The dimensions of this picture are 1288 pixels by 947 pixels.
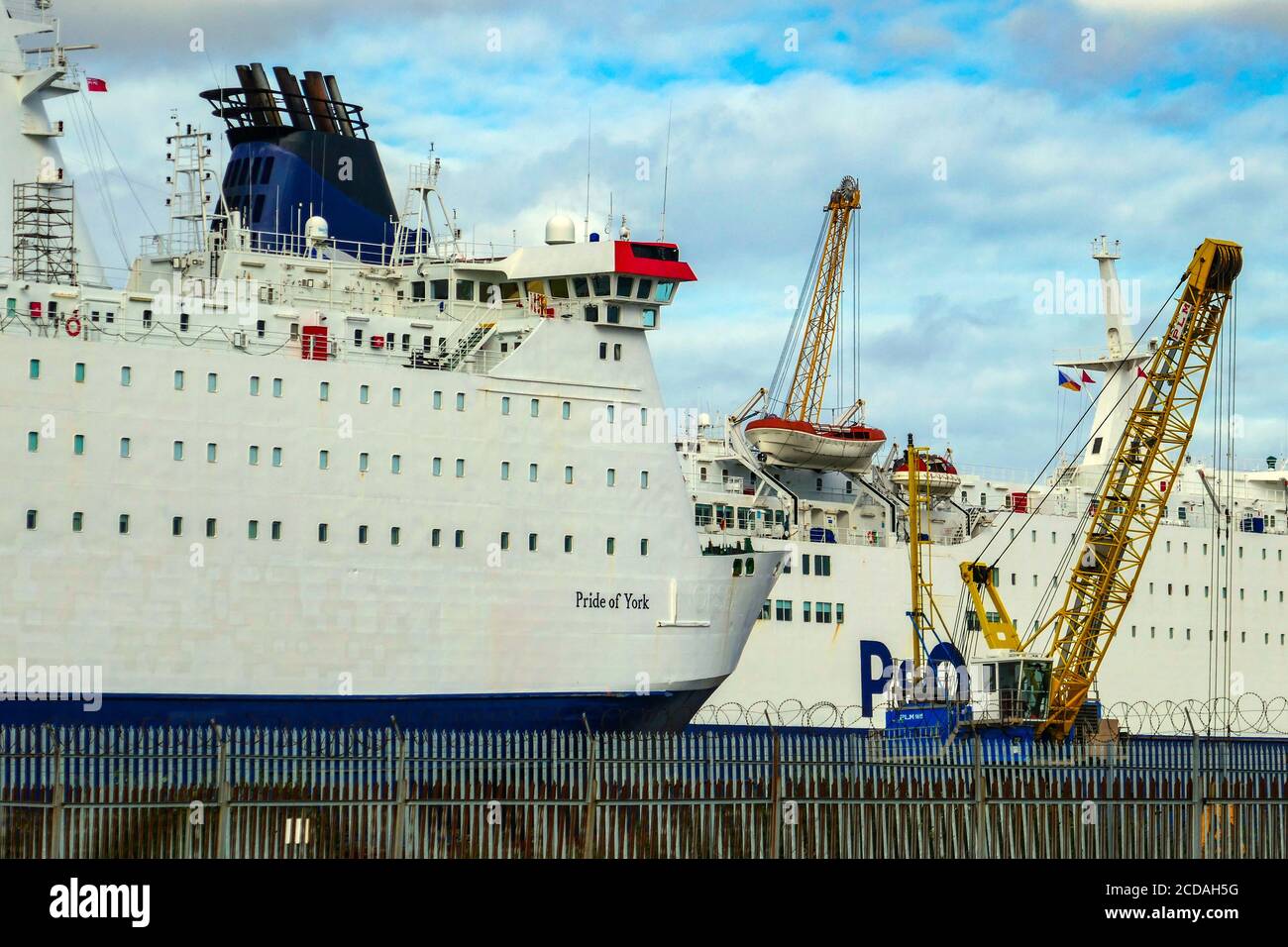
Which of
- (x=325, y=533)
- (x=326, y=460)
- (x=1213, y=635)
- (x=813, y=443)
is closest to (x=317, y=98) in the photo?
(x=326, y=460)

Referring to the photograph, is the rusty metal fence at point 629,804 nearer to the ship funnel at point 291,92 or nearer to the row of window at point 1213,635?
the ship funnel at point 291,92

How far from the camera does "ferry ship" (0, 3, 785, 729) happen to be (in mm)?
39562

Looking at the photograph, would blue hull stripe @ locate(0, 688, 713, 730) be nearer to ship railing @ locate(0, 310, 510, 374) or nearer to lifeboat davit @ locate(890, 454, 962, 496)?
ship railing @ locate(0, 310, 510, 374)

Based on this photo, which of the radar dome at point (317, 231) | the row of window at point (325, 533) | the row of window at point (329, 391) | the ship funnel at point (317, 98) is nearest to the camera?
the row of window at point (325, 533)

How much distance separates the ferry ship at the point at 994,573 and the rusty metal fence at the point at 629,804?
82.1ft

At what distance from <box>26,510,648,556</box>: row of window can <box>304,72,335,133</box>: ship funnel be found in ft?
44.3

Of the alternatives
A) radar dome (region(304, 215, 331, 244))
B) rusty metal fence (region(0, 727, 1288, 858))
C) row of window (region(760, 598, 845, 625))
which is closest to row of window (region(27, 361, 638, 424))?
radar dome (region(304, 215, 331, 244))

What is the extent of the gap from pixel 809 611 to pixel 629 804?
105ft

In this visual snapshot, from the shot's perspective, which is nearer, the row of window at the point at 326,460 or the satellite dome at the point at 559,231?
the row of window at the point at 326,460

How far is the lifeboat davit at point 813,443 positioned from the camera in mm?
59031

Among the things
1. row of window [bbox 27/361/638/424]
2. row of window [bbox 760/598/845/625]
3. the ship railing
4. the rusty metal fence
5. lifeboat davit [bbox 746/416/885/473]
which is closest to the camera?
the rusty metal fence

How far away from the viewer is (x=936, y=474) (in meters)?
62.1

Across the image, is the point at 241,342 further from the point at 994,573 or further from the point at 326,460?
the point at 994,573

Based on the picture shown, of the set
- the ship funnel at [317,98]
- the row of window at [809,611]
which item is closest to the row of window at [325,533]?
the row of window at [809,611]
